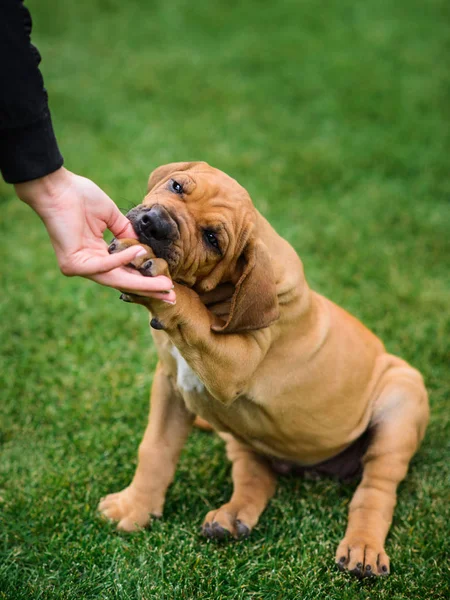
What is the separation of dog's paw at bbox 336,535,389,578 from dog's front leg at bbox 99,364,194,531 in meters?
1.12

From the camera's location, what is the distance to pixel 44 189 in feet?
11.2

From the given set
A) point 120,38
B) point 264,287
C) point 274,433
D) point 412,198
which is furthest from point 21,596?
point 120,38

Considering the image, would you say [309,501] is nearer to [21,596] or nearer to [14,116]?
[21,596]

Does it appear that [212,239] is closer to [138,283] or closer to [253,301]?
[253,301]

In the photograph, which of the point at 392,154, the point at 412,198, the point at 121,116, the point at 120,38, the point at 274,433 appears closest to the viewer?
the point at 274,433

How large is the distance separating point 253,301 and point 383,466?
1594 millimetres

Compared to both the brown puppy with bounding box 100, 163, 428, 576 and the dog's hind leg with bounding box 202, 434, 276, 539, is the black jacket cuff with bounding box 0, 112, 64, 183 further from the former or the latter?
the dog's hind leg with bounding box 202, 434, 276, 539

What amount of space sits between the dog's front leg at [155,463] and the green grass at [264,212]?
114mm

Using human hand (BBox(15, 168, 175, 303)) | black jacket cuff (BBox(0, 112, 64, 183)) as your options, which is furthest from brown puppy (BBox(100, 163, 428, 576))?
black jacket cuff (BBox(0, 112, 64, 183))

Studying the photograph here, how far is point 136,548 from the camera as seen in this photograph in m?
4.09

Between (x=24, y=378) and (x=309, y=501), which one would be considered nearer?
(x=309, y=501)

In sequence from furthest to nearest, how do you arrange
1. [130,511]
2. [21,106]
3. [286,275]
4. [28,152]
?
[130,511]
[286,275]
[28,152]
[21,106]

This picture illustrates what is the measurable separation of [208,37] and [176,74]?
7.60 feet

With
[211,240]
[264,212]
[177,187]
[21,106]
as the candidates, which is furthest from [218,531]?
[264,212]
